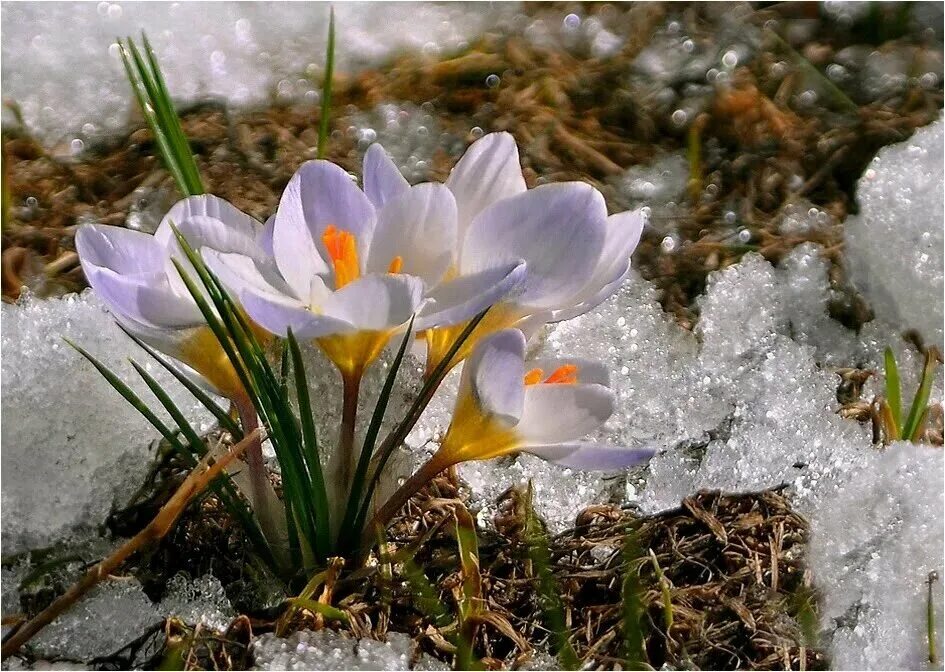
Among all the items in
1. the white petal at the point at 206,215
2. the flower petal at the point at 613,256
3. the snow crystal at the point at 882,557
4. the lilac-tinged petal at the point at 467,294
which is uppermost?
the white petal at the point at 206,215

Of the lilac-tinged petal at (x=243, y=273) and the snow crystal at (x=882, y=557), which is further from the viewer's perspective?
the snow crystal at (x=882, y=557)

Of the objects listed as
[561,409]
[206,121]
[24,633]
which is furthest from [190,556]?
[206,121]

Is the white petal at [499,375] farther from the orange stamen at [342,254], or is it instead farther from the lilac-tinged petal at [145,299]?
the lilac-tinged petal at [145,299]

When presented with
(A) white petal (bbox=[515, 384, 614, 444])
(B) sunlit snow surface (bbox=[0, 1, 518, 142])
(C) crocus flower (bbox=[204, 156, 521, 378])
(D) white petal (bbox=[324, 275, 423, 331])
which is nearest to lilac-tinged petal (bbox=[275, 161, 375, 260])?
(C) crocus flower (bbox=[204, 156, 521, 378])

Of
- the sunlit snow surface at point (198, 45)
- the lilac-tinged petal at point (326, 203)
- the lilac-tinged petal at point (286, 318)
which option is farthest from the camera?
the sunlit snow surface at point (198, 45)

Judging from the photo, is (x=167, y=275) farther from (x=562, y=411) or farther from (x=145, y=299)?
(x=562, y=411)

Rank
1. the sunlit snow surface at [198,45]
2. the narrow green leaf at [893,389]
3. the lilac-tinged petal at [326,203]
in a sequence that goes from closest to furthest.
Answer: the lilac-tinged petal at [326,203]
the narrow green leaf at [893,389]
the sunlit snow surface at [198,45]

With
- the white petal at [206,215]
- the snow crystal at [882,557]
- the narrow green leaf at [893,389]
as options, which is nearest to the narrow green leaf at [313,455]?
the white petal at [206,215]

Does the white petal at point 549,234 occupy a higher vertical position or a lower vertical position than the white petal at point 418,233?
lower
